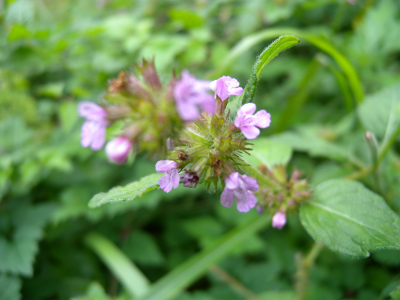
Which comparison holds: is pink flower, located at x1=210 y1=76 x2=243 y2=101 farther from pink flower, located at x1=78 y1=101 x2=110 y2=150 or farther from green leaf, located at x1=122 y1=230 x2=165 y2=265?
green leaf, located at x1=122 y1=230 x2=165 y2=265

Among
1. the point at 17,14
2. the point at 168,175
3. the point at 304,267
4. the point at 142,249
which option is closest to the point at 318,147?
the point at 304,267

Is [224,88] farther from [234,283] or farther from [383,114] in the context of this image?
[234,283]

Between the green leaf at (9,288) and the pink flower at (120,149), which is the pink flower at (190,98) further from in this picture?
the green leaf at (9,288)

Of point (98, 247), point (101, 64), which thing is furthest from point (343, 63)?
point (98, 247)

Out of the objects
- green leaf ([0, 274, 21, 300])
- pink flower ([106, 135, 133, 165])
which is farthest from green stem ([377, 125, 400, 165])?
green leaf ([0, 274, 21, 300])

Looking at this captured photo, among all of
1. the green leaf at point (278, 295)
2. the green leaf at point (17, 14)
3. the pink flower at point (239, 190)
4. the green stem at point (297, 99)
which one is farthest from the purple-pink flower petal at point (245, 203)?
the green leaf at point (17, 14)

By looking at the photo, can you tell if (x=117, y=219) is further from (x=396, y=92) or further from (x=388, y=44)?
(x=388, y=44)

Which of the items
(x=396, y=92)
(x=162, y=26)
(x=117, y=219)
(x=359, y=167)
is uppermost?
(x=162, y=26)
